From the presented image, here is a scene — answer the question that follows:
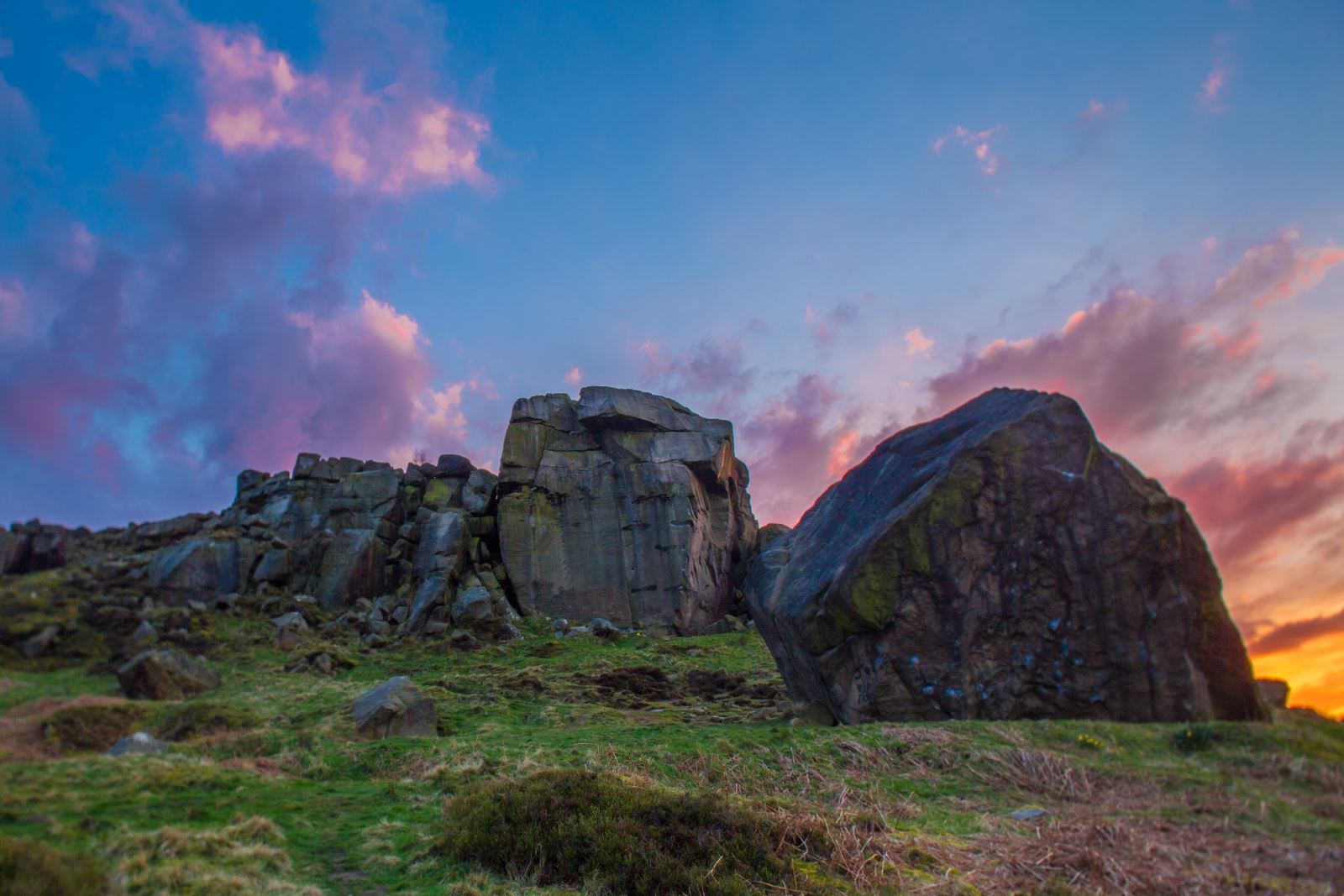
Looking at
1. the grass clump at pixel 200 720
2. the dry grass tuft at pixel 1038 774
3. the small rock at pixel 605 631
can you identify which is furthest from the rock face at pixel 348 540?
the dry grass tuft at pixel 1038 774

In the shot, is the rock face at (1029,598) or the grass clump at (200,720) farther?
the grass clump at (200,720)

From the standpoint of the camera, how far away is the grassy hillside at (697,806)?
24.4 feet

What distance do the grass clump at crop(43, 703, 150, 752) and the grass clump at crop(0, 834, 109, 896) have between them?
28.5ft

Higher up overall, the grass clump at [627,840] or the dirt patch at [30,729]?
the dirt patch at [30,729]

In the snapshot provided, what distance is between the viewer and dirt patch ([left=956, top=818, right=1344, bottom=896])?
6551 mm

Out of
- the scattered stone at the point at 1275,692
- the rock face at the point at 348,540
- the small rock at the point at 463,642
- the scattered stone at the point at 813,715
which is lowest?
the scattered stone at the point at 1275,692

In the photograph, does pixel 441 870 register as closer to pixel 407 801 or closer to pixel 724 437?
pixel 407 801

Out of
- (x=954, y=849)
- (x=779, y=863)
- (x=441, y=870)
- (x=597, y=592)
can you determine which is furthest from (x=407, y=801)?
(x=597, y=592)

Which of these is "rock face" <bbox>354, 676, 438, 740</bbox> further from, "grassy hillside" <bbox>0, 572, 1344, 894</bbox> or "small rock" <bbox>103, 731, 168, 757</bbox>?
"small rock" <bbox>103, 731, 168, 757</bbox>

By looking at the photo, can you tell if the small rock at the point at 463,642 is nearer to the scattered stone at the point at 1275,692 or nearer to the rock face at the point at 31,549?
the rock face at the point at 31,549

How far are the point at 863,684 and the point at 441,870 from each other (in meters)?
8.94

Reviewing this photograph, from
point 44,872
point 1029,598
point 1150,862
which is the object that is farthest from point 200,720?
point 1150,862

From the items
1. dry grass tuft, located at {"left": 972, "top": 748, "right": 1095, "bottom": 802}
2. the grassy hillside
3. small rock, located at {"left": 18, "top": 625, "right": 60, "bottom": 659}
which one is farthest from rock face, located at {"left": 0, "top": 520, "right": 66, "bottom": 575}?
dry grass tuft, located at {"left": 972, "top": 748, "right": 1095, "bottom": 802}

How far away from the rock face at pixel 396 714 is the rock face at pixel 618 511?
2379cm
